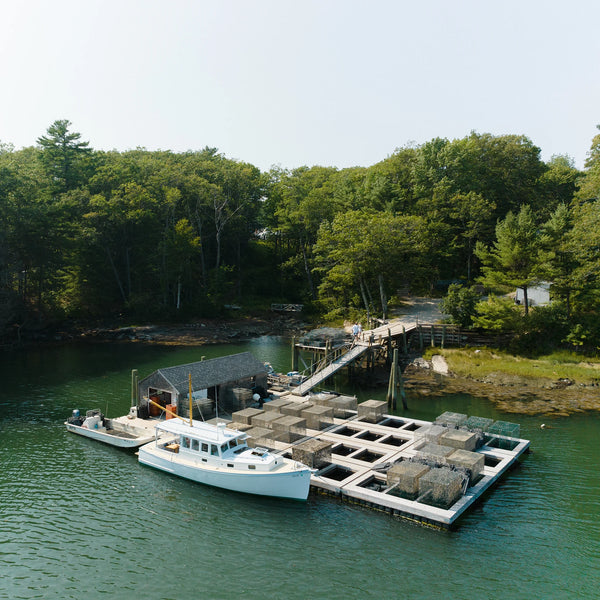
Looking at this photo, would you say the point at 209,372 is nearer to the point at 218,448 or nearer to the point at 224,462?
the point at 218,448

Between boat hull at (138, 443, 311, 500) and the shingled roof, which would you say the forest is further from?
boat hull at (138, 443, 311, 500)

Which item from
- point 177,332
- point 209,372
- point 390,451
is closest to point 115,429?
point 209,372

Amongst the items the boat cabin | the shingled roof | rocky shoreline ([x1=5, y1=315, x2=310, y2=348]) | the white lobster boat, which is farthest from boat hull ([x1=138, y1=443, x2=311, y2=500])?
rocky shoreline ([x1=5, y1=315, x2=310, y2=348])

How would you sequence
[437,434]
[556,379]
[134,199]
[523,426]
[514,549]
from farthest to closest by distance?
[134,199] < [556,379] < [523,426] < [437,434] < [514,549]

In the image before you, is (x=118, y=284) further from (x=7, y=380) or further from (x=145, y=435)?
(x=145, y=435)

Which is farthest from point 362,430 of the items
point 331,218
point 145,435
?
point 331,218
